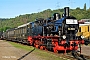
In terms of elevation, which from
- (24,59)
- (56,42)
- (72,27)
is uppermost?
(72,27)

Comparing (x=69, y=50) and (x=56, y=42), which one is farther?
(x=69, y=50)

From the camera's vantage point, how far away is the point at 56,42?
2106 cm

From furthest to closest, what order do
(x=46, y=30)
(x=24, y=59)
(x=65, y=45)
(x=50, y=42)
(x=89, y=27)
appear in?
(x=89, y=27) < (x=46, y=30) < (x=50, y=42) < (x=65, y=45) < (x=24, y=59)

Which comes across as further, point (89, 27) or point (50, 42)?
point (89, 27)

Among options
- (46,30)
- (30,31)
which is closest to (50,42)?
(46,30)

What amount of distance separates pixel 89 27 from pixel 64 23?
32.5m

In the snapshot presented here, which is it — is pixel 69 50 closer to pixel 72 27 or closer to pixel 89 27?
pixel 72 27

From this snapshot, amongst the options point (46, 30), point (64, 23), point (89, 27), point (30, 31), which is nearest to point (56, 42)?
point (64, 23)

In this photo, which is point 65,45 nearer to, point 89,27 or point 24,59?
point 24,59

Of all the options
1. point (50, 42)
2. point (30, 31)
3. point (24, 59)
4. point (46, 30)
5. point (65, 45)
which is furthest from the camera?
point (30, 31)

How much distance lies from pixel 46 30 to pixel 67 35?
4.71 meters

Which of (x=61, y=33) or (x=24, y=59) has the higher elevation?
(x=61, y=33)

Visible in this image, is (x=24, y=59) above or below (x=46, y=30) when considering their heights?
below

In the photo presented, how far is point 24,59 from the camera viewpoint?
1692cm
